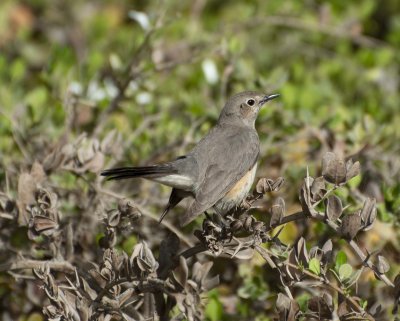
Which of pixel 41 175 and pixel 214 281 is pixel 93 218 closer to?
pixel 41 175

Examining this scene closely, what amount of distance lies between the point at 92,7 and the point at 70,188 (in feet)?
14.9

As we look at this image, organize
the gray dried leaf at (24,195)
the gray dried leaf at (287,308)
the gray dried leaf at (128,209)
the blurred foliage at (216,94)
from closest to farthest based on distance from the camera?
the gray dried leaf at (287,308)
the gray dried leaf at (128,209)
the gray dried leaf at (24,195)
the blurred foliage at (216,94)

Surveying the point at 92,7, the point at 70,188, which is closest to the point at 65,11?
the point at 92,7

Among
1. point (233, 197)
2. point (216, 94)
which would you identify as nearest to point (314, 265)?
point (233, 197)

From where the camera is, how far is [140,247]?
352 cm

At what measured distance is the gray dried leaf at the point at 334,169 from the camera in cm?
350

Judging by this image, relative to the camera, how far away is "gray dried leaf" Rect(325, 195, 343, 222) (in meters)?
3.46

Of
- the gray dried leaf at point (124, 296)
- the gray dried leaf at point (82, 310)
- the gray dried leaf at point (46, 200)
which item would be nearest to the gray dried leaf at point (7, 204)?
the gray dried leaf at point (46, 200)

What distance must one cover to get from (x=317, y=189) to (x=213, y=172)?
1332 millimetres

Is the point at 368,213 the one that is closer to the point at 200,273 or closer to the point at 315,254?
the point at 315,254

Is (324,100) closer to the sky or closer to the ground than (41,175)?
closer to the ground

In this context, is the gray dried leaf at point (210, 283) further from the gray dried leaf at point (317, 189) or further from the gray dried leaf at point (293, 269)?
the gray dried leaf at point (317, 189)

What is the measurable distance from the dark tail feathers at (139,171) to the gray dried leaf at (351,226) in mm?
1169

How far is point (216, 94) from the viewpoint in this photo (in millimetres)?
6578
